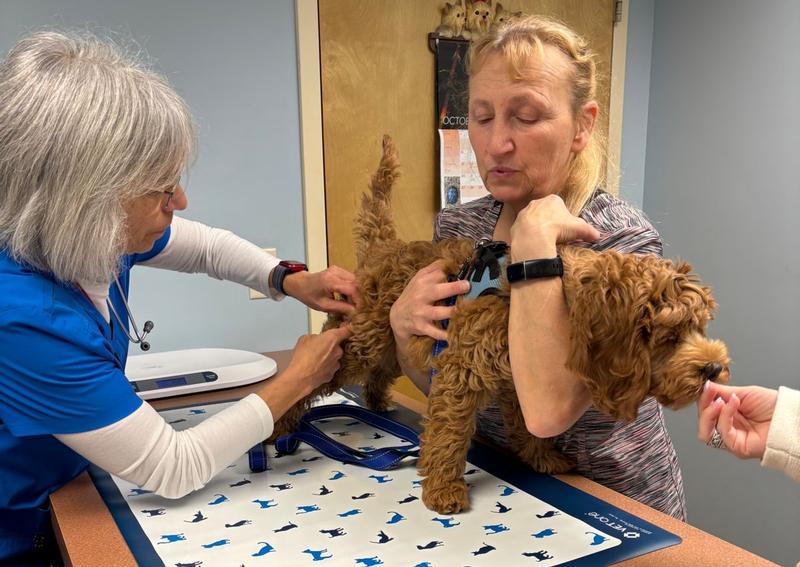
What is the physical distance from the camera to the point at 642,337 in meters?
0.85

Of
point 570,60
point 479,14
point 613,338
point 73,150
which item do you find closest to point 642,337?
point 613,338

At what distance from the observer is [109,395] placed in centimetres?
96

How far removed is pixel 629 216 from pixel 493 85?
A: 0.32 meters

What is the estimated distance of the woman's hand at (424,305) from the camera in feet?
3.55

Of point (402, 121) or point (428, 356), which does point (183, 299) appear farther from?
point (428, 356)

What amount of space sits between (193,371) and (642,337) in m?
1.23

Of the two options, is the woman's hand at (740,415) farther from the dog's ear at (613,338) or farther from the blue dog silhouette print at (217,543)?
the blue dog silhouette print at (217,543)

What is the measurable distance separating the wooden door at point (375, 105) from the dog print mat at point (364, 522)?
1.40 metres

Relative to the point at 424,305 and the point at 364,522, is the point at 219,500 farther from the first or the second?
the point at 424,305

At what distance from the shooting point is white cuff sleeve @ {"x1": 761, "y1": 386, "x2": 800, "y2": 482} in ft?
2.45

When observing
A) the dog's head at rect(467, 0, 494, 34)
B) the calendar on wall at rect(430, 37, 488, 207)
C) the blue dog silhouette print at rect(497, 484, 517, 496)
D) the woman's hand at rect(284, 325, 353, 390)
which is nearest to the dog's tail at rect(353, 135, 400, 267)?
the woman's hand at rect(284, 325, 353, 390)

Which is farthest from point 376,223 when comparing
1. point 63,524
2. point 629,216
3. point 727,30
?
point 727,30

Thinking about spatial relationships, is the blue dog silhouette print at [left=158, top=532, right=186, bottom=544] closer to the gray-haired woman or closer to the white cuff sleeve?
the gray-haired woman

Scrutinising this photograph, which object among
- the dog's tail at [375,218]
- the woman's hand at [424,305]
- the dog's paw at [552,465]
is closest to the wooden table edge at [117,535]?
the dog's paw at [552,465]
